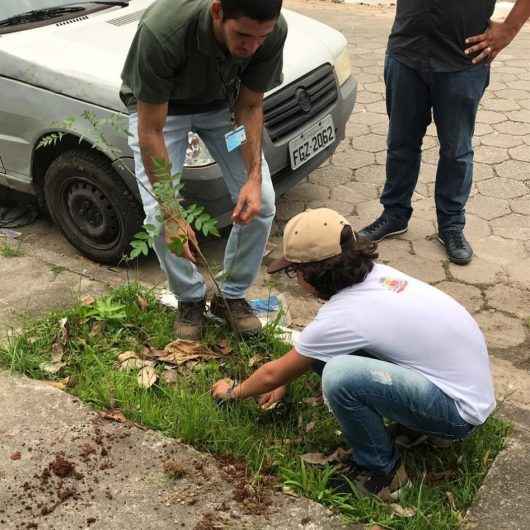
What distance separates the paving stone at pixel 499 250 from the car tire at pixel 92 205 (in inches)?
74.2

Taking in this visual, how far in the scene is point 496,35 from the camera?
3393 mm

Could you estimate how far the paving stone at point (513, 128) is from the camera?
218 inches

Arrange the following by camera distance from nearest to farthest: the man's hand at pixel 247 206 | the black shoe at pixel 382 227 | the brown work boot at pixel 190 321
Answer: the man's hand at pixel 247 206 < the brown work boot at pixel 190 321 < the black shoe at pixel 382 227

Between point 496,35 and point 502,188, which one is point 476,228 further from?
point 496,35

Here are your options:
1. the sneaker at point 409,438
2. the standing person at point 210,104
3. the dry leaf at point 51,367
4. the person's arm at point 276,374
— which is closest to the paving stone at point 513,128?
the standing person at point 210,104

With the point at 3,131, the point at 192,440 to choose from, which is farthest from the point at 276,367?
the point at 3,131

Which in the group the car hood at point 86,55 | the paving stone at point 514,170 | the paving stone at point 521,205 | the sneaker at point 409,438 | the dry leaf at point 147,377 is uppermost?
the car hood at point 86,55

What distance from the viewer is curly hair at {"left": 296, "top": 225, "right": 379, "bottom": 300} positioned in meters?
2.19

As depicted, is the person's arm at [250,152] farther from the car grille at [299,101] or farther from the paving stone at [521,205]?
the paving stone at [521,205]

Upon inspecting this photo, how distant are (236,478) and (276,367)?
42 cm

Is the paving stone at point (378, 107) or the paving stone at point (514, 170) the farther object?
the paving stone at point (378, 107)

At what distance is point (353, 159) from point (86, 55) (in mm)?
2216

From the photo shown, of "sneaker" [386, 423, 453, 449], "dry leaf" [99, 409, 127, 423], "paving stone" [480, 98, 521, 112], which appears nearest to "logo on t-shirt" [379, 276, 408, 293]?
"sneaker" [386, 423, 453, 449]

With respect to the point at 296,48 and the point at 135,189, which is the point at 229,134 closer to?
the point at 135,189
